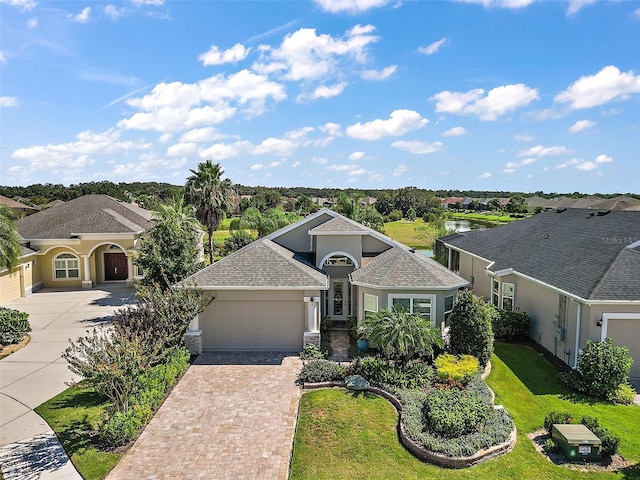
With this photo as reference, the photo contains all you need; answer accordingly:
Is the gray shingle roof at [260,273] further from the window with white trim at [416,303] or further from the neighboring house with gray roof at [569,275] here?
the neighboring house with gray roof at [569,275]

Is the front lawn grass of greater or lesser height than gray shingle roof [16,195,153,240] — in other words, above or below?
below

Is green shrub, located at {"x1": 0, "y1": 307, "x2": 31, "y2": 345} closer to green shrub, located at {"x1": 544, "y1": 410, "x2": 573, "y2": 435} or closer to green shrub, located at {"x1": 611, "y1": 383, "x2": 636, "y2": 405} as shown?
green shrub, located at {"x1": 544, "y1": 410, "x2": 573, "y2": 435}

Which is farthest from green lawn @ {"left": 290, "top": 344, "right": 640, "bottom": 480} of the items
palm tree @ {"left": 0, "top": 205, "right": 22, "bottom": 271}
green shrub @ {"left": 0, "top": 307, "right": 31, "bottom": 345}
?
palm tree @ {"left": 0, "top": 205, "right": 22, "bottom": 271}

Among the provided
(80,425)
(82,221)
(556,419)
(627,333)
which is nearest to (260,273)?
(80,425)

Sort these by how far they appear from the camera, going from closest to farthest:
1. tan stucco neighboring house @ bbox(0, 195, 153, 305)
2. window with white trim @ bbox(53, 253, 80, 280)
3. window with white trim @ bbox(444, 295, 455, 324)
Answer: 1. window with white trim @ bbox(444, 295, 455, 324)
2. tan stucco neighboring house @ bbox(0, 195, 153, 305)
3. window with white trim @ bbox(53, 253, 80, 280)

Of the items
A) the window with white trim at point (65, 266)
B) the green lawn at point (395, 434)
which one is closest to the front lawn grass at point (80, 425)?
the green lawn at point (395, 434)

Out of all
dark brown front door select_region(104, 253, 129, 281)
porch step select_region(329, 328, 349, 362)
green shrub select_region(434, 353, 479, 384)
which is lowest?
porch step select_region(329, 328, 349, 362)

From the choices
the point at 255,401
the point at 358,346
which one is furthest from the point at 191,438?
the point at 358,346
